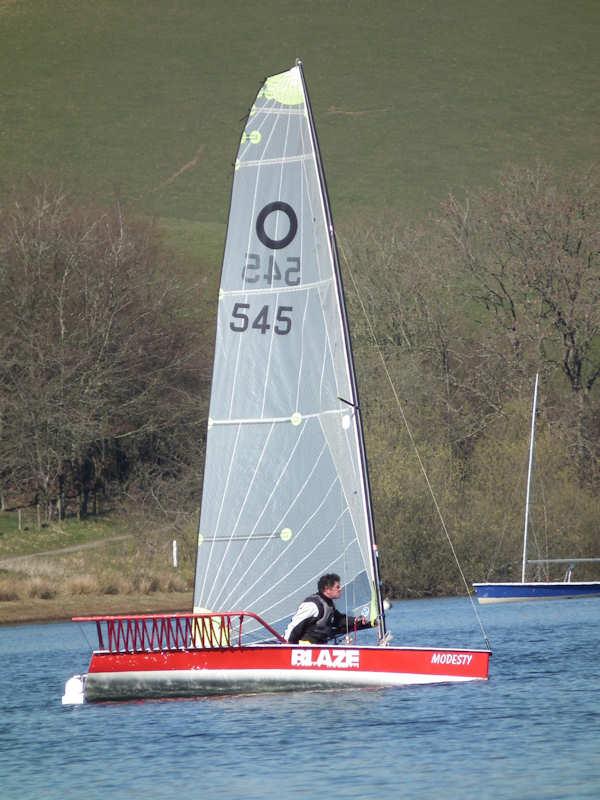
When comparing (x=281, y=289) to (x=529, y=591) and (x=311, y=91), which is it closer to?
(x=529, y=591)

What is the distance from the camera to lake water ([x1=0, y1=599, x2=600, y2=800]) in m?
16.0

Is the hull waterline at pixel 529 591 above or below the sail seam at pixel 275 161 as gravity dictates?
below

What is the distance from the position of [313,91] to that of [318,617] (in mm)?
80290

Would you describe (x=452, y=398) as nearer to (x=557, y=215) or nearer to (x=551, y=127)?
(x=557, y=215)

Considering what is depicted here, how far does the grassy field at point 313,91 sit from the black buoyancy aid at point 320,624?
61.1 meters

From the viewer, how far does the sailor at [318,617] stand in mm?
20453

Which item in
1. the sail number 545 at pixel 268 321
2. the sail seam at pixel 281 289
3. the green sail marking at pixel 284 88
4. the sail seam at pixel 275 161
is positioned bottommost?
the sail number 545 at pixel 268 321

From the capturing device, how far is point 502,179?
2201 inches

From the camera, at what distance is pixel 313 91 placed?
98000 millimetres

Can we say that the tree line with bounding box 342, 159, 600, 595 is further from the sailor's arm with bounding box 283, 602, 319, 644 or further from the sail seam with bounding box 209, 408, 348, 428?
the sailor's arm with bounding box 283, 602, 319, 644

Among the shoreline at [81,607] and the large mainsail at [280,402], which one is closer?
the large mainsail at [280,402]

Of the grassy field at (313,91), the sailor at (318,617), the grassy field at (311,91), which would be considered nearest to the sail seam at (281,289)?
the sailor at (318,617)

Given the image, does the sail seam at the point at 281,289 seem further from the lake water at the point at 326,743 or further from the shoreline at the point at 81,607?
the shoreline at the point at 81,607

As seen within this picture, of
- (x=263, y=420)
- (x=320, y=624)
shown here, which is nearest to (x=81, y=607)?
(x=263, y=420)
